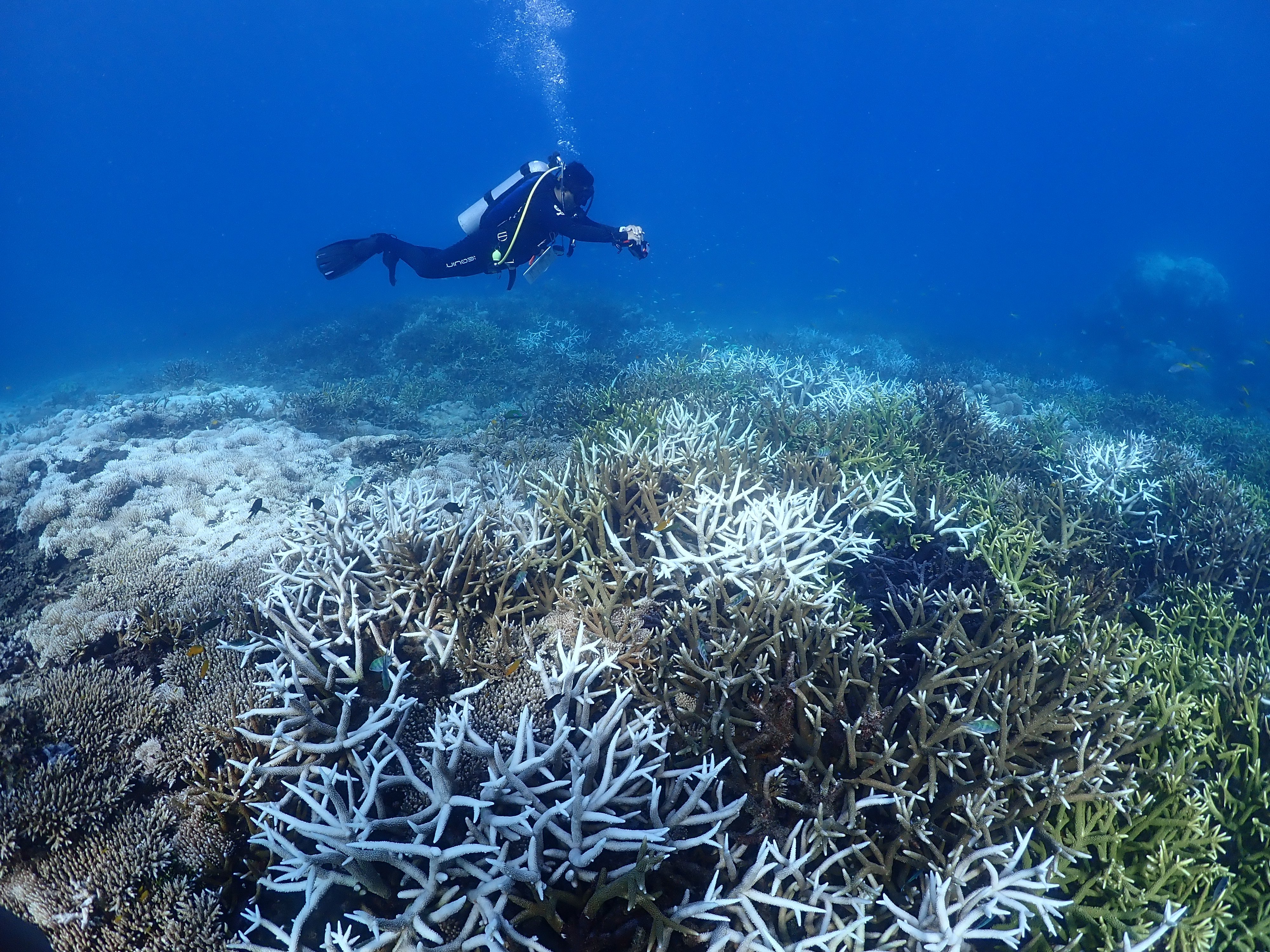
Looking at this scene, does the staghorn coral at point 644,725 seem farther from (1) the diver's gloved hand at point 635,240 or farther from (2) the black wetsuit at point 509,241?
(2) the black wetsuit at point 509,241

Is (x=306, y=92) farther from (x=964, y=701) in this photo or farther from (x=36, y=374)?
(x=964, y=701)

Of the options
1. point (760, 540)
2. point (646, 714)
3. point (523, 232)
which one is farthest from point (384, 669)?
point (523, 232)

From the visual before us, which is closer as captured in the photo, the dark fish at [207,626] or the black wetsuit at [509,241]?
the dark fish at [207,626]

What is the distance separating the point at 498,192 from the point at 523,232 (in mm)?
1761

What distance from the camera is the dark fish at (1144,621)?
439 cm

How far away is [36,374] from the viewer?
27453mm

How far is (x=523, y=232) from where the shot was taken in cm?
759

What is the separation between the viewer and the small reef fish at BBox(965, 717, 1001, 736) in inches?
101

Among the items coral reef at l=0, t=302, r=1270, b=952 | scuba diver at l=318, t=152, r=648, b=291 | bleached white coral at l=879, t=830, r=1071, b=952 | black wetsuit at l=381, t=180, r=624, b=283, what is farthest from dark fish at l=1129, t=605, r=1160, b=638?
black wetsuit at l=381, t=180, r=624, b=283

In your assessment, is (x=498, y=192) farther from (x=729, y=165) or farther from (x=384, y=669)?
(x=729, y=165)

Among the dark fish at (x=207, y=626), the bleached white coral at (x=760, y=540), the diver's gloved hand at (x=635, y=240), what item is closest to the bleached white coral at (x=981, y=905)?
the bleached white coral at (x=760, y=540)

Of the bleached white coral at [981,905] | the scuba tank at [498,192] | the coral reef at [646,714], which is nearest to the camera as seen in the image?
the bleached white coral at [981,905]

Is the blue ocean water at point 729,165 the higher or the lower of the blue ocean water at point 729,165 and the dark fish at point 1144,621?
the higher

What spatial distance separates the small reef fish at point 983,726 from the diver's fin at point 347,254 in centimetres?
1045
